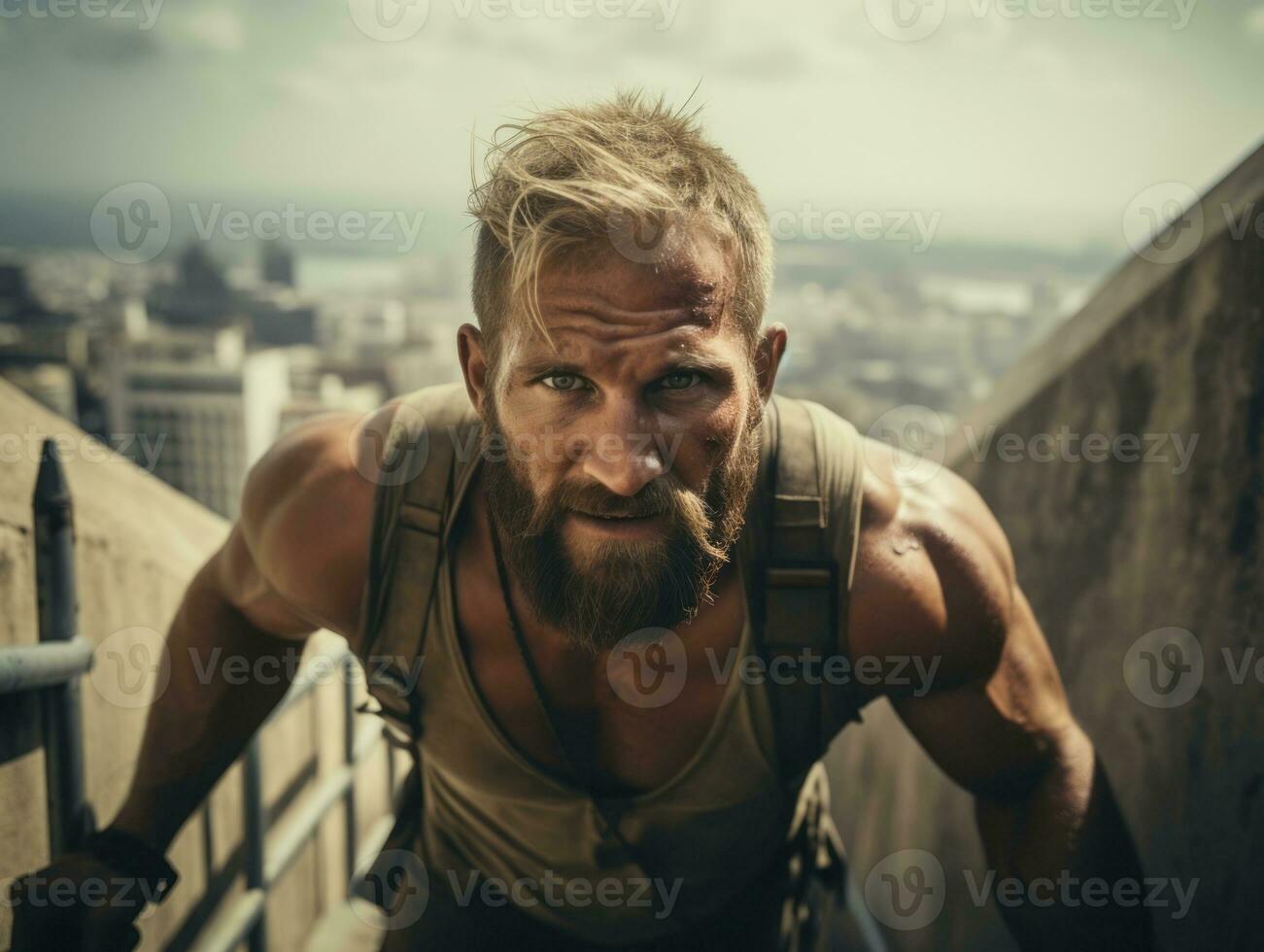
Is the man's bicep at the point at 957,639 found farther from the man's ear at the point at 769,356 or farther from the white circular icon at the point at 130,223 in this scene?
the white circular icon at the point at 130,223

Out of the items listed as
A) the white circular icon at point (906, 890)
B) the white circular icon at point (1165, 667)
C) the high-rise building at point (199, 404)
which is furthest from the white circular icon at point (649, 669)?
the high-rise building at point (199, 404)

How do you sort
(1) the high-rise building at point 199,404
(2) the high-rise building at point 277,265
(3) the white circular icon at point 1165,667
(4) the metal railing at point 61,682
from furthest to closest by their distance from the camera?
(2) the high-rise building at point 277,265 → (1) the high-rise building at point 199,404 → (3) the white circular icon at point 1165,667 → (4) the metal railing at point 61,682

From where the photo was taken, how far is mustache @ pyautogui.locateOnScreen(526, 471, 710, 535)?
73.9 inches

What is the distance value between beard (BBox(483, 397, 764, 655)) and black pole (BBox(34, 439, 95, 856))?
3.27 feet

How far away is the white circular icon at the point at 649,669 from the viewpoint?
223 cm

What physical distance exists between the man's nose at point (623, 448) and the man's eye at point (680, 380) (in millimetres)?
91

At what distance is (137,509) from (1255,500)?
10.7ft

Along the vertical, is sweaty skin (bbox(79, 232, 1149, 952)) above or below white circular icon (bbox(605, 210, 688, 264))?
below

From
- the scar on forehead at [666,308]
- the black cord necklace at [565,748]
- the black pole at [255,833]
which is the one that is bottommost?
the black pole at [255,833]

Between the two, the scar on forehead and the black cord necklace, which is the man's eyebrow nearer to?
the scar on forehead

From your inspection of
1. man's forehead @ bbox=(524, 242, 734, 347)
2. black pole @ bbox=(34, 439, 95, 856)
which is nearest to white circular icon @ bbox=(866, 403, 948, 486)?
man's forehead @ bbox=(524, 242, 734, 347)

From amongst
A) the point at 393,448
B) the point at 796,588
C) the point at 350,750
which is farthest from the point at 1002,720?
the point at 350,750

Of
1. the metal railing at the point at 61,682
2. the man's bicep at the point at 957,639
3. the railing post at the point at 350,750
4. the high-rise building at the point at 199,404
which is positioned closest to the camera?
the metal railing at the point at 61,682

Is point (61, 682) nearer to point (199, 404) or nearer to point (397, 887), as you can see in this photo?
point (397, 887)
